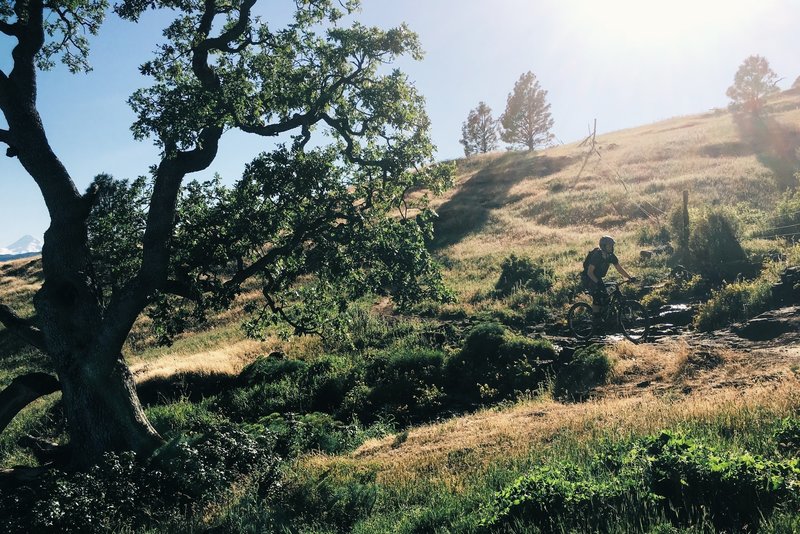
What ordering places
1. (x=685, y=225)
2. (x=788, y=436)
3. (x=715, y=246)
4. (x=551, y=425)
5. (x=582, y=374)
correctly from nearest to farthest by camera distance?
1. (x=788, y=436)
2. (x=551, y=425)
3. (x=582, y=374)
4. (x=715, y=246)
5. (x=685, y=225)

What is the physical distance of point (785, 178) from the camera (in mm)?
37219

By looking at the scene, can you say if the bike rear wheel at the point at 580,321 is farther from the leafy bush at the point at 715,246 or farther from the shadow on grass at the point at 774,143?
the shadow on grass at the point at 774,143

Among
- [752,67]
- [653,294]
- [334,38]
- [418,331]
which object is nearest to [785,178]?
[653,294]

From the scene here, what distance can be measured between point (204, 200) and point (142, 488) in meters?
5.94

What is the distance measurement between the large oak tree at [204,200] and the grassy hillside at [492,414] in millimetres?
2353

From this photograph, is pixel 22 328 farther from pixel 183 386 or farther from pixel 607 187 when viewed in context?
pixel 607 187

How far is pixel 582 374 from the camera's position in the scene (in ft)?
48.1

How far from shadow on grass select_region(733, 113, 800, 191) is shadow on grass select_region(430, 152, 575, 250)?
1706 cm

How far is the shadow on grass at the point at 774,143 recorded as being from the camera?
3845 cm

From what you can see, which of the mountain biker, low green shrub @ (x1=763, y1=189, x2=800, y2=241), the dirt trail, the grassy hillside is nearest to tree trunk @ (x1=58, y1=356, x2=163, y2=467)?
the grassy hillside

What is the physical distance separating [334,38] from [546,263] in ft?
66.8

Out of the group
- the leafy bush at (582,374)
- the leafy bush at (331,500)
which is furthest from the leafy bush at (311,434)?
the leafy bush at (582,374)

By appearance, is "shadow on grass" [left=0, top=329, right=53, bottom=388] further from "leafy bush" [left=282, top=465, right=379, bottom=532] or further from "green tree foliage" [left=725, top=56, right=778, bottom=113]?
"green tree foliage" [left=725, top=56, right=778, bottom=113]

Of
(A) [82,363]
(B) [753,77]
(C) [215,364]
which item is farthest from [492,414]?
(B) [753,77]
